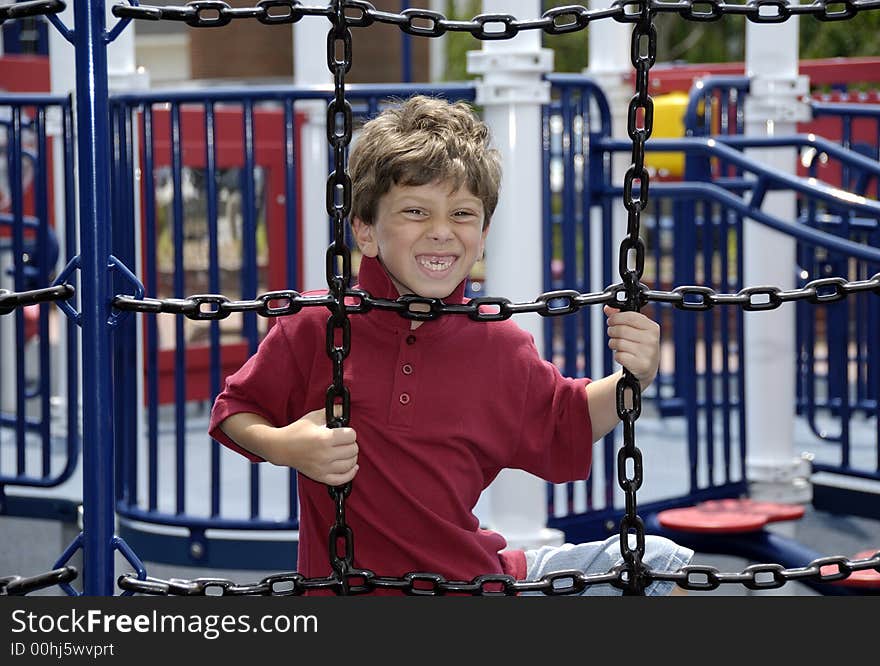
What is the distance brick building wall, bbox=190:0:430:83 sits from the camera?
2364cm

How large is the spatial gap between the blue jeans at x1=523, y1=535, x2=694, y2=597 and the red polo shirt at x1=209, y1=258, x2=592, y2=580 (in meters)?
0.23

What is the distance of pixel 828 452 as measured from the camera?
19.3 ft

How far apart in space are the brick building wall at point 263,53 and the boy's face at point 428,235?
69.4 feet

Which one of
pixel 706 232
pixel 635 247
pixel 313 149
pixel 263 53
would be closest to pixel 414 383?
pixel 635 247

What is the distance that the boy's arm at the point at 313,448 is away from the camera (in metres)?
2.10

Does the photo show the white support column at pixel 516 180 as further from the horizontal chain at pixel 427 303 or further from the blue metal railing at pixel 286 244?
the horizontal chain at pixel 427 303

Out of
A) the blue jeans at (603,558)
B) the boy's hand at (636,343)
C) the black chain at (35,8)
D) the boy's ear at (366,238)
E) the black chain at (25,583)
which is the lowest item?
the blue jeans at (603,558)

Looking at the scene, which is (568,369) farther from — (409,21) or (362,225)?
(409,21)

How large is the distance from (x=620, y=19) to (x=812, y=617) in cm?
95

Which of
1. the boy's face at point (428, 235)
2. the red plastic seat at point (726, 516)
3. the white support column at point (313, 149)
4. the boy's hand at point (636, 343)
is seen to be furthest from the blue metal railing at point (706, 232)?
the boy's hand at point (636, 343)

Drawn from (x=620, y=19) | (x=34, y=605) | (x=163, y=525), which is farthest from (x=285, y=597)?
(x=163, y=525)

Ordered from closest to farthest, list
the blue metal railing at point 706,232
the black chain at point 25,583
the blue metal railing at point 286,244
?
the black chain at point 25,583
the blue metal railing at point 286,244
the blue metal railing at point 706,232

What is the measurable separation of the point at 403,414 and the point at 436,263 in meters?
0.25

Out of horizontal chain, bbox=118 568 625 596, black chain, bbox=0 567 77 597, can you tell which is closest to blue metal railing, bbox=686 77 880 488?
horizontal chain, bbox=118 568 625 596
